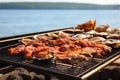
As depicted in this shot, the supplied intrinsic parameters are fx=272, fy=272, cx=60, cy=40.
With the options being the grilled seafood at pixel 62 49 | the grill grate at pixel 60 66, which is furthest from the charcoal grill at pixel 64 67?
the grilled seafood at pixel 62 49

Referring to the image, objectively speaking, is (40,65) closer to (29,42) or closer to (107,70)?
(29,42)

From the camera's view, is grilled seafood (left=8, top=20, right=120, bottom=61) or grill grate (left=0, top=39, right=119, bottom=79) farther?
grilled seafood (left=8, top=20, right=120, bottom=61)

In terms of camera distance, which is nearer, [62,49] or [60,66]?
[60,66]

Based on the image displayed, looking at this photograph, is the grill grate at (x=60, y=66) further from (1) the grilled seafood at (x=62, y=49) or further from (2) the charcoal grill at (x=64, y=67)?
(1) the grilled seafood at (x=62, y=49)

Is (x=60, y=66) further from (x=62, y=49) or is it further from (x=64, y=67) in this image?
(x=62, y=49)

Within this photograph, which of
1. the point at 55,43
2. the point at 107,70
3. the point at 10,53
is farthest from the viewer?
the point at 107,70

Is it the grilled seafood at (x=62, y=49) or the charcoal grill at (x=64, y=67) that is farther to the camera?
the grilled seafood at (x=62, y=49)

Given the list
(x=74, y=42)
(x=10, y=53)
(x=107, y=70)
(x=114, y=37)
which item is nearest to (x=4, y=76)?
(x=10, y=53)

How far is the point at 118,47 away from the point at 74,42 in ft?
3.16

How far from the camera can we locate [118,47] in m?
5.91

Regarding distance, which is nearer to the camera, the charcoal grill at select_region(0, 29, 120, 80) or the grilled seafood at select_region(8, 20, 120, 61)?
the charcoal grill at select_region(0, 29, 120, 80)

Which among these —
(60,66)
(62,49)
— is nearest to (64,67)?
(60,66)

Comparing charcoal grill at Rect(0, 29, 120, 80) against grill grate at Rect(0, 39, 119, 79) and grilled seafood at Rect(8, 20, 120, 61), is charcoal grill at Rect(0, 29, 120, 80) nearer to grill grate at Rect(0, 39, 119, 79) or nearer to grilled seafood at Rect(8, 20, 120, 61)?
grill grate at Rect(0, 39, 119, 79)

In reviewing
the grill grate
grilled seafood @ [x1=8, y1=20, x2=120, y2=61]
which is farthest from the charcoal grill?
grilled seafood @ [x1=8, y1=20, x2=120, y2=61]
